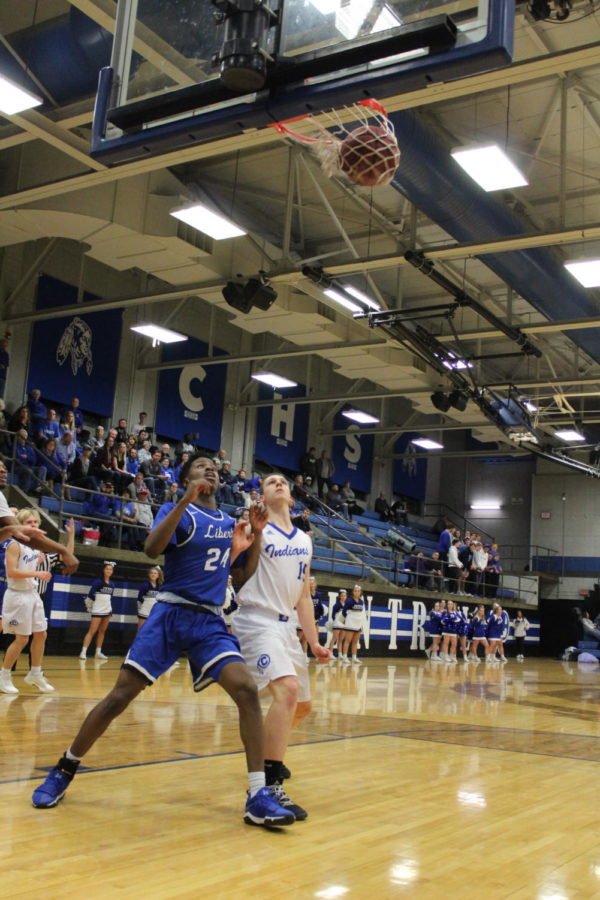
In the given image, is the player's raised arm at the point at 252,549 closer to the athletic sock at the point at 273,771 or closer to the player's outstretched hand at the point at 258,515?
the player's outstretched hand at the point at 258,515

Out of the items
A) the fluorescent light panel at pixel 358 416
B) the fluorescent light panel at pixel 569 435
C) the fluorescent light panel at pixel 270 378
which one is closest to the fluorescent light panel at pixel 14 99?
the fluorescent light panel at pixel 270 378

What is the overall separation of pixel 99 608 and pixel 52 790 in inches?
427

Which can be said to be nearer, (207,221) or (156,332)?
(207,221)

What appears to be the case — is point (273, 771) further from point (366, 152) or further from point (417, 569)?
point (417, 569)

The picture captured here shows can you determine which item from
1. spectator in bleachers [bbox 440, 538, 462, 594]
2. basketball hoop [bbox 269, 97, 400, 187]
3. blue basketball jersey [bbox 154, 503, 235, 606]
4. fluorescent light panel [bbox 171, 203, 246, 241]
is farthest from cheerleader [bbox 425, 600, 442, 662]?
blue basketball jersey [bbox 154, 503, 235, 606]

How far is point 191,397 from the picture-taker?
83.4 feet

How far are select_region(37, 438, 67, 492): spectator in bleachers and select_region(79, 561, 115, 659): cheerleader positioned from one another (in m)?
2.54

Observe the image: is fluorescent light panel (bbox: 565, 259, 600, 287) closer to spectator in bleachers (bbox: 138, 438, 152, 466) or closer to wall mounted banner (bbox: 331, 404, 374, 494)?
spectator in bleachers (bbox: 138, 438, 152, 466)

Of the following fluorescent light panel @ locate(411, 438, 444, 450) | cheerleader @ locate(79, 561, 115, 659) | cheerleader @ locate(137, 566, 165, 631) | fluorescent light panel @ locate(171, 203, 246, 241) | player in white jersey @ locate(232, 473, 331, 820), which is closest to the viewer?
player in white jersey @ locate(232, 473, 331, 820)

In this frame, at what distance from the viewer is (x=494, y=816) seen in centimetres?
462

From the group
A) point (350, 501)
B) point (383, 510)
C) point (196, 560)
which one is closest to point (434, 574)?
point (350, 501)

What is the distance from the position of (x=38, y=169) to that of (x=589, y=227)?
27.2 feet

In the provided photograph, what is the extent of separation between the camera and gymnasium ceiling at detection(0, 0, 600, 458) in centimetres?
1133

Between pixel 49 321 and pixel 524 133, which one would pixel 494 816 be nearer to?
pixel 524 133
